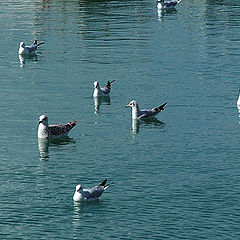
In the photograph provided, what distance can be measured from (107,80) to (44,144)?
17.7 meters

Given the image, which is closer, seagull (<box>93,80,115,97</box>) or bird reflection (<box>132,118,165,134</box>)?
bird reflection (<box>132,118,165,134</box>)

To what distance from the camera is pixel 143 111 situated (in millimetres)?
51688

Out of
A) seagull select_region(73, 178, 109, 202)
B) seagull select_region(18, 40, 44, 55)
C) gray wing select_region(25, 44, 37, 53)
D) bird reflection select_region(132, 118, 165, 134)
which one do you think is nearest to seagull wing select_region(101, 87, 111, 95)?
bird reflection select_region(132, 118, 165, 134)

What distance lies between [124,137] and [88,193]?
1088 centimetres

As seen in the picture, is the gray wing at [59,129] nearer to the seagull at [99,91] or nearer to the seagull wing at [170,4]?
the seagull at [99,91]

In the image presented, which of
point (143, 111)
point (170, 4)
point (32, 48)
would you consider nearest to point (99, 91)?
point (143, 111)

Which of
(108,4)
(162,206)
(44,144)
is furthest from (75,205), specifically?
(108,4)

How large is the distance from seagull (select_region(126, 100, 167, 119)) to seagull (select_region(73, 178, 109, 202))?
1403 cm

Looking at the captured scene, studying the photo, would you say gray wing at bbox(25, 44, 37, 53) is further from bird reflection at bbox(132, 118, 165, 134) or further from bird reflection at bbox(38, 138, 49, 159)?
bird reflection at bbox(38, 138, 49, 159)

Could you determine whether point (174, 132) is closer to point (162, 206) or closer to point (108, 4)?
point (162, 206)

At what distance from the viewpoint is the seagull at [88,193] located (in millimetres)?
36441

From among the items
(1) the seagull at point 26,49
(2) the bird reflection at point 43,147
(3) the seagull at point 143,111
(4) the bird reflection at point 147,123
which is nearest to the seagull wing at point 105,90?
(3) the seagull at point 143,111

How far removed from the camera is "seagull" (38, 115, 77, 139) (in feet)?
154

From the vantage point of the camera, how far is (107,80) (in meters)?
63.4
